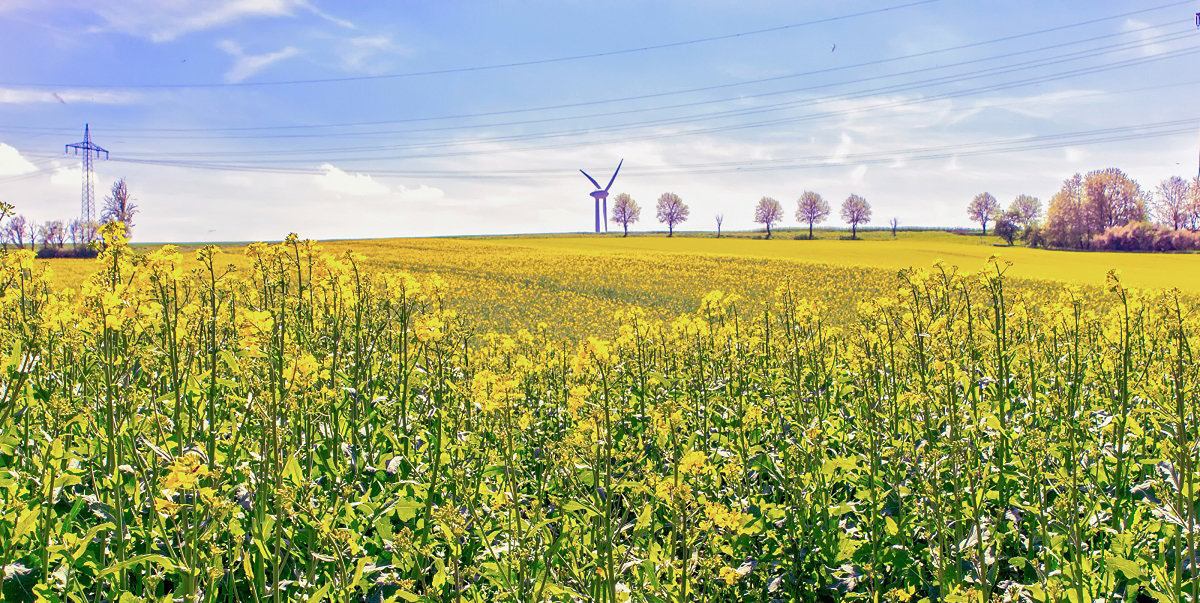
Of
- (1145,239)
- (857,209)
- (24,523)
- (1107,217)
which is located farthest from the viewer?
(857,209)

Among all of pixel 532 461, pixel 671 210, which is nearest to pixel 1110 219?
pixel 671 210

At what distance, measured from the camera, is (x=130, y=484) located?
3.59 metres

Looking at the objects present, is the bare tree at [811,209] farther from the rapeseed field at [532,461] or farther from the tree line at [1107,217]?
the rapeseed field at [532,461]

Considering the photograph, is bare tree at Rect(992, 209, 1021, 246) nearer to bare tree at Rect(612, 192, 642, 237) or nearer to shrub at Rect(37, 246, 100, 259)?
bare tree at Rect(612, 192, 642, 237)

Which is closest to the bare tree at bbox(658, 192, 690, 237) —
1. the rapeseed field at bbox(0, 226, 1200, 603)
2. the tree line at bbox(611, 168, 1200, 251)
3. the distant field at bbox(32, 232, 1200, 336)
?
the tree line at bbox(611, 168, 1200, 251)

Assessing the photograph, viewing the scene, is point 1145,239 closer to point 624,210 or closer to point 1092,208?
point 1092,208

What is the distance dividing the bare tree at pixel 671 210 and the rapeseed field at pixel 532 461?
105 metres

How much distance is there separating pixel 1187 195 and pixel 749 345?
94.9m

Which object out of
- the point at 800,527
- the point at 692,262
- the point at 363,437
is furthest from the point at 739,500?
the point at 692,262

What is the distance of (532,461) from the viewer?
18.4 feet

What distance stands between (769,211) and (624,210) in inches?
Result: 864

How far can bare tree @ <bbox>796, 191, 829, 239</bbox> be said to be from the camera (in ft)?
338

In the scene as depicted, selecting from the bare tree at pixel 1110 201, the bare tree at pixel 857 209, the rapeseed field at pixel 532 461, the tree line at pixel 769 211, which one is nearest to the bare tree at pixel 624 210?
the tree line at pixel 769 211

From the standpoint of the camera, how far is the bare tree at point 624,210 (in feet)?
353
